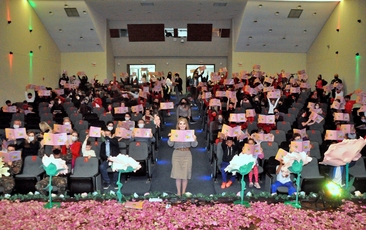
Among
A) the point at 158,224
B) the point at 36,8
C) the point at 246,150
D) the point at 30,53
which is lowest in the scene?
the point at 158,224

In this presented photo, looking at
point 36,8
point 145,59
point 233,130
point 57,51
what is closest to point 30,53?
point 36,8

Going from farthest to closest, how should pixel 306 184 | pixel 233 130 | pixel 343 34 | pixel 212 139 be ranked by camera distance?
pixel 343 34 → pixel 212 139 → pixel 233 130 → pixel 306 184

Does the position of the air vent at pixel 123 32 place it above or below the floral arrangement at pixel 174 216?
above

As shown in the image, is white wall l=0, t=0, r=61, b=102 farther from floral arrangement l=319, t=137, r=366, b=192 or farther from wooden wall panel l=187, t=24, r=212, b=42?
floral arrangement l=319, t=137, r=366, b=192

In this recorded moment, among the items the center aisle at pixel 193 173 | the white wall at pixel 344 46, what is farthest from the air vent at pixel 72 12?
the white wall at pixel 344 46

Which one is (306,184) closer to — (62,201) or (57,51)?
(62,201)

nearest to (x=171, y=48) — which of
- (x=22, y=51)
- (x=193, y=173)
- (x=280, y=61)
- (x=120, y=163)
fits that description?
(x=280, y=61)

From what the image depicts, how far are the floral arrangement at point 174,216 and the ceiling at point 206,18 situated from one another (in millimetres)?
13368

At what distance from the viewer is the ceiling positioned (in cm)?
1688

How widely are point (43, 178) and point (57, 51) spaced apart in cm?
1539

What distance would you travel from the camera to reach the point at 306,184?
6410 millimetres

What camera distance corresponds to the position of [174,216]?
14.3 feet

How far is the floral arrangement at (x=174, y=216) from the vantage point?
4129 mm

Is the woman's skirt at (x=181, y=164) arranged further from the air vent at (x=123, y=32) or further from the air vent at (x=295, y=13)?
the air vent at (x=123, y=32)
